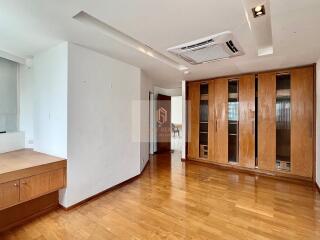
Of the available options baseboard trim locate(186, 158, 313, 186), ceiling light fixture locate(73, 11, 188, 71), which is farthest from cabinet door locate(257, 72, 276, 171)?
ceiling light fixture locate(73, 11, 188, 71)

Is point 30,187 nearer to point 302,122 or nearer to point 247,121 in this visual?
point 247,121

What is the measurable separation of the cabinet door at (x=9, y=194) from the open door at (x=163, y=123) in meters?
4.53

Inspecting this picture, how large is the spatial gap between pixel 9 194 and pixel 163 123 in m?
4.91

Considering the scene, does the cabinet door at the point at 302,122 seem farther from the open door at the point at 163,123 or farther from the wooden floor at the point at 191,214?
the open door at the point at 163,123

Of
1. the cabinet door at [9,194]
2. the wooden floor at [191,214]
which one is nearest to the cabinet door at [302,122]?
the wooden floor at [191,214]

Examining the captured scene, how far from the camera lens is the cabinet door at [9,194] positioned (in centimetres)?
189

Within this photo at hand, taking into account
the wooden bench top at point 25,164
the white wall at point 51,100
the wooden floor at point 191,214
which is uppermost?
the white wall at point 51,100

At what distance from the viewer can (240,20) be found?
183cm

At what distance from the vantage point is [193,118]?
16.4ft

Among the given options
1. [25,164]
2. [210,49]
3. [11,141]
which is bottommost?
[25,164]

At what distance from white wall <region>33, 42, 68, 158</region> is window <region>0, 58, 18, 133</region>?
0.52 meters

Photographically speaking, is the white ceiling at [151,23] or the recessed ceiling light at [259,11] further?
the recessed ceiling light at [259,11]

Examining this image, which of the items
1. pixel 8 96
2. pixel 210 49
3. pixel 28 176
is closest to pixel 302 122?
pixel 210 49

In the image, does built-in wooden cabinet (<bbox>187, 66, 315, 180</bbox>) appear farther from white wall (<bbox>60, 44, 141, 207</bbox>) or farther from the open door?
white wall (<bbox>60, 44, 141, 207</bbox>)
